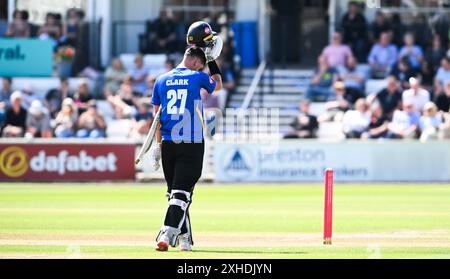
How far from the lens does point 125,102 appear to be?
1125 inches

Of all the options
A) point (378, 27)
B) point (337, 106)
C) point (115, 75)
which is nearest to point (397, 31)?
point (378, 27)

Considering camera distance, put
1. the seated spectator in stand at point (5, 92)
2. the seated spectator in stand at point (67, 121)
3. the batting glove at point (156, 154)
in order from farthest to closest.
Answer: the seated spectator in stand at point (5, 92), the seated spectator in stand at point (67, 121), the batting glove at point (156, 154)

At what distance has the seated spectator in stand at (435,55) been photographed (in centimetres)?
2899

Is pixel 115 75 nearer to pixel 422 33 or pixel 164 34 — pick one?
pixel 164 34

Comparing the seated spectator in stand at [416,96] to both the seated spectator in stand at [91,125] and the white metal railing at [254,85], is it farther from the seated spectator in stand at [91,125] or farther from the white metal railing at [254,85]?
the seated spectator in stand at [91,125]

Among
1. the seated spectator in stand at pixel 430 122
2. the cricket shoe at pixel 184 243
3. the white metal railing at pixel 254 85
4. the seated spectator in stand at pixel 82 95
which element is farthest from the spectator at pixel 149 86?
the cricket shoe at pixel 184 243

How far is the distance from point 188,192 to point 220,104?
53.6 feet

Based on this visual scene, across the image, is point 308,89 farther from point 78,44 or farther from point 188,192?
point 188,192

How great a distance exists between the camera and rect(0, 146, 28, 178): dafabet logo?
26.2 m

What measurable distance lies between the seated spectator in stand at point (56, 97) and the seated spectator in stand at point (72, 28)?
7.69 feet

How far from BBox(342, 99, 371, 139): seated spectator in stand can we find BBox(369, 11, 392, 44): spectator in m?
3.83

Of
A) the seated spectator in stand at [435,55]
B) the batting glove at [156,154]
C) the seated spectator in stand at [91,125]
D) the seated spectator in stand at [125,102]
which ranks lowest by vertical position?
the seated spectator in stand at [91,125]

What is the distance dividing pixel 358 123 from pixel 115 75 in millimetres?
6834
